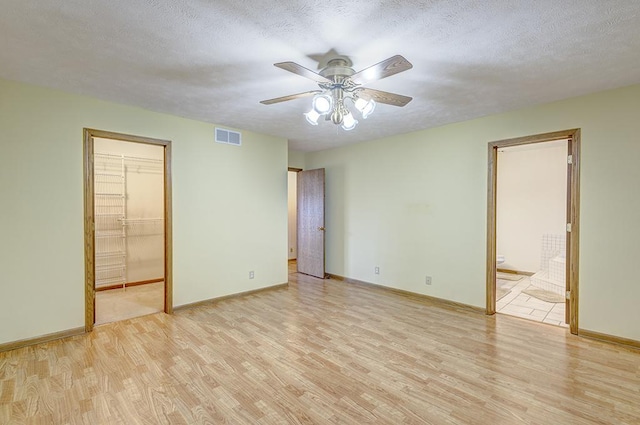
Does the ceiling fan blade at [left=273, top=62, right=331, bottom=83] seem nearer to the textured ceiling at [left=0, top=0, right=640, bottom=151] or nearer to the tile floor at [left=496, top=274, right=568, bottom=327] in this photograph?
the textured ceiling at [left=0, top=0, right=640, bottom=151]

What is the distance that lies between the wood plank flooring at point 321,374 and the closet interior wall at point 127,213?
197 cm

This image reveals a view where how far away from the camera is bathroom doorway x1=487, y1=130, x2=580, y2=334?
3.78 meters

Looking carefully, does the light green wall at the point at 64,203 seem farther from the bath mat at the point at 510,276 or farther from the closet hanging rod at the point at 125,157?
the bath mat at the point at 510,276

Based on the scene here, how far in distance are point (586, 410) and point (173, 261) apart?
4.14m

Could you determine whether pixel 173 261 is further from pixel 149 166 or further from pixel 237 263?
pixel 149 166

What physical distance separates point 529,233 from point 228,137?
6.02 metres

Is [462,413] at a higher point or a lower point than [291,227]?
lower

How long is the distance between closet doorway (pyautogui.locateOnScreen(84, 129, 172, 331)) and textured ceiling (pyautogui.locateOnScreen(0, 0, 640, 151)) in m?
1.94

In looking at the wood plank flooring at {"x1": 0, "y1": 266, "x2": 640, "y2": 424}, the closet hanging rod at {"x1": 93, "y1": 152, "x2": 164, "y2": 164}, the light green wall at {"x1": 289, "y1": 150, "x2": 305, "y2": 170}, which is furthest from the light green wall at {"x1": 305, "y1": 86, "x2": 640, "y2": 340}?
the closet hanging rod at {"x1": 93, "y1": 152, "x2": 164, "y2": 164}

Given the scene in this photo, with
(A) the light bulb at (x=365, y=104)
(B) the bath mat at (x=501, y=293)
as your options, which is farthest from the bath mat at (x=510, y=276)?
(A) the light bulb at (x=365, y=104)

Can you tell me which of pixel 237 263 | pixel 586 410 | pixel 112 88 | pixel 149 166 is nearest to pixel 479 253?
pixel 586 410

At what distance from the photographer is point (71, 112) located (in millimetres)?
3094

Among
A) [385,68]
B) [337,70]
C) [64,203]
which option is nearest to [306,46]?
[337,70]

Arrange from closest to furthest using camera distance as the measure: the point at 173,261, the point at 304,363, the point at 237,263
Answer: the point at 304,363 → the point at 173,261 → the point at 237,263
